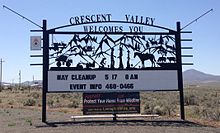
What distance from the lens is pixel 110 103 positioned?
20047 mm

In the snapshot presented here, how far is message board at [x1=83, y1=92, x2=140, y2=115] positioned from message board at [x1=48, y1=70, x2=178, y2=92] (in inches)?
11.1

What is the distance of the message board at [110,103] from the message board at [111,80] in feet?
0.93

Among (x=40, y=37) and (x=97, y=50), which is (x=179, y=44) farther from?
(x=40, y=37)

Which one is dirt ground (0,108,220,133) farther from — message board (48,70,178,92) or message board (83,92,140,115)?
message board (48,70,178,92)

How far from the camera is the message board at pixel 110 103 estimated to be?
1988 cm

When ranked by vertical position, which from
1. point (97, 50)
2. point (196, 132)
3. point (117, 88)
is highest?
point (97, 50)

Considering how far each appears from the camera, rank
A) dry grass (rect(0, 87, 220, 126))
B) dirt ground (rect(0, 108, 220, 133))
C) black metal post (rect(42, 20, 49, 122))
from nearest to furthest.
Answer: dirt ground (rect(0, 108, 220, 133)) → black metal post (rect(42, 20, 49, 122)) → dry grass (rect(0, 87, 220, 126))

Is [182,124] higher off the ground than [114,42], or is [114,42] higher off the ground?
[114,42]

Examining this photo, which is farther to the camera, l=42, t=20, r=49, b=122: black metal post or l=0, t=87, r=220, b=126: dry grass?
l=0, t=87, r=220, b=126: dry grass

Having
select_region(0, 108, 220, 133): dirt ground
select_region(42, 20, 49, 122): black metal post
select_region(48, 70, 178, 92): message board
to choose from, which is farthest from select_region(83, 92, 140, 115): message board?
select_region(42, 20, 49, 122): black metal post

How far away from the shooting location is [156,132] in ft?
51.2

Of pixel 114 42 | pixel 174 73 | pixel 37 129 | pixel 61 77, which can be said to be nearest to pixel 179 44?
pixel 174 73

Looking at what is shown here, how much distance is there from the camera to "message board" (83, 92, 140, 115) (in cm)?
1988

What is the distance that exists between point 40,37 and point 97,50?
9.04ft
